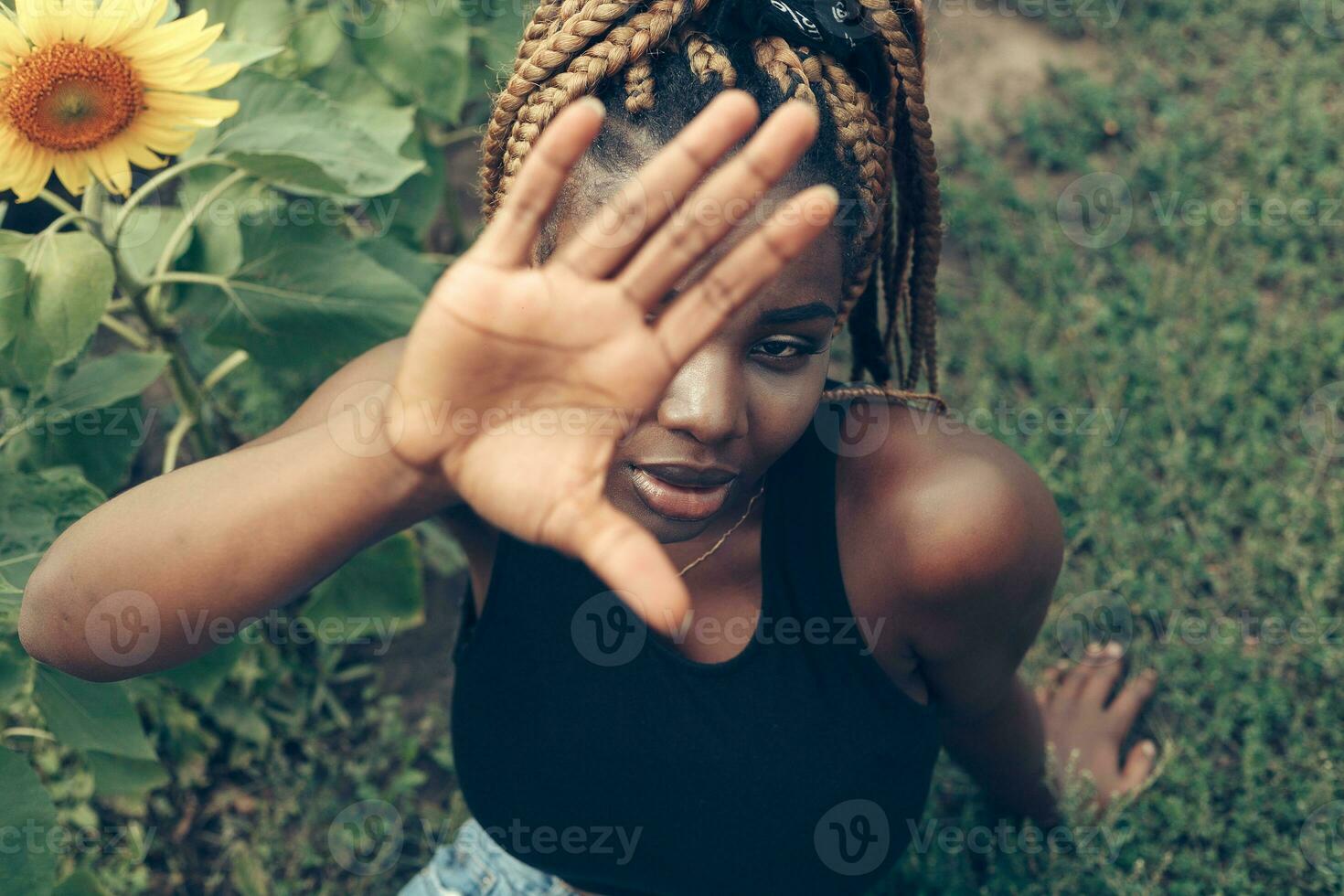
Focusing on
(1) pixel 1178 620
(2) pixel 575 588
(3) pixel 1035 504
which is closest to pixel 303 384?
(2) pixel 575 588

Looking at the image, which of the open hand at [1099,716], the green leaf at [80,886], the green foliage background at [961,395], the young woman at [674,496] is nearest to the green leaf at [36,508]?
the green foliage background at [961,395]

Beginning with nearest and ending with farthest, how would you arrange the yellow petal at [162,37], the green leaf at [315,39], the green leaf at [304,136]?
the yellow petal at [162,37]
the green leaf at [304,136]
the green leaf at [315,39]

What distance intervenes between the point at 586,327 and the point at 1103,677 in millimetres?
2033

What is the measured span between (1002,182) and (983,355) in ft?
2.04

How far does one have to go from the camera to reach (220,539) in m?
1.30

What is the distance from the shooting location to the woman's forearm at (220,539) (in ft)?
4.10

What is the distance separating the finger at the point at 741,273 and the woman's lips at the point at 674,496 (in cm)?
29

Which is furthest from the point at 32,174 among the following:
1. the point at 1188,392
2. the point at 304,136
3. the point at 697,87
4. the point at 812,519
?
the point at 1188,392

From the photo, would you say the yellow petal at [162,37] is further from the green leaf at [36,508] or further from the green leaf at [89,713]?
the green leaf at [89,713]

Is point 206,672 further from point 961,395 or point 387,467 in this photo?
point 961,395

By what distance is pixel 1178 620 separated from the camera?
2785 millimetres

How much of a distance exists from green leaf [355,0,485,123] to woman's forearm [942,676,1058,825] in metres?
1.66

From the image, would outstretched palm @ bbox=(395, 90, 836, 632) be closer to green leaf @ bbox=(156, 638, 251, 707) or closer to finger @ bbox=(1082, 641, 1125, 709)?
green leaf @ bbox=(156, 638, 251, 707)

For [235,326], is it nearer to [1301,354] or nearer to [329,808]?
[329,808]
